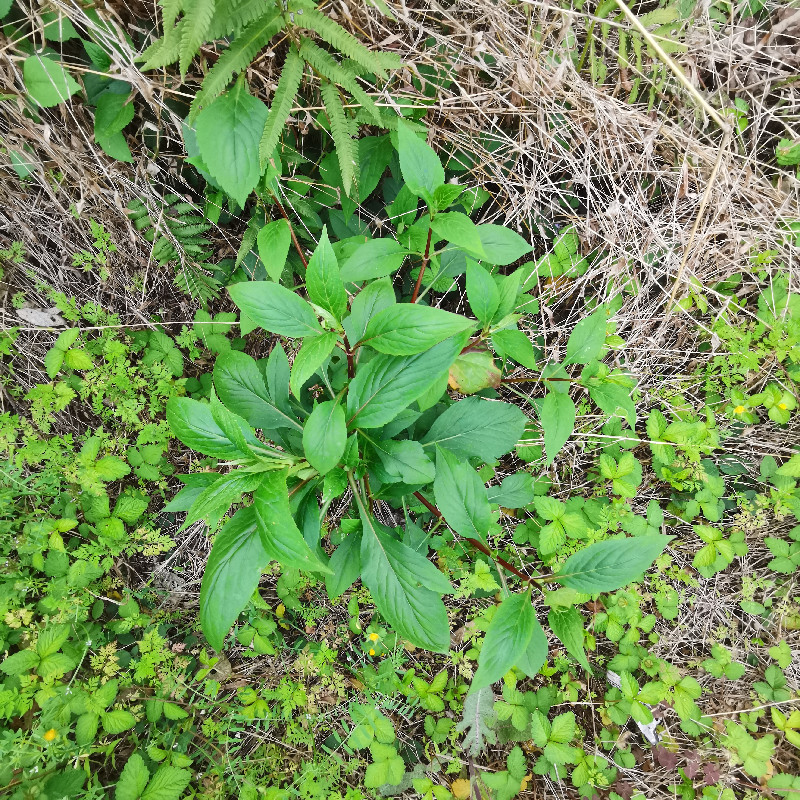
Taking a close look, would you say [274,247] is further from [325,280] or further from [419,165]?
[419,165]

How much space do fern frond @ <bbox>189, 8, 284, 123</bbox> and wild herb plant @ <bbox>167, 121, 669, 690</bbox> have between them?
50 centimetres

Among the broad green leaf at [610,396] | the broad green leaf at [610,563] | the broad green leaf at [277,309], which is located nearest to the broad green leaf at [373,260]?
the broad green leaf at [277,309]

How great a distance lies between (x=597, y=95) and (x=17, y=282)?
3.00 metres

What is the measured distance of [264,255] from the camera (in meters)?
1.63

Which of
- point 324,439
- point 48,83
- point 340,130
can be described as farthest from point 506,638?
point 48,83

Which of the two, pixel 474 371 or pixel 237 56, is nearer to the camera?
pixel 237 56

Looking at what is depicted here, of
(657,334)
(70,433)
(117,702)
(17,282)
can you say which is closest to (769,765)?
(657,334)

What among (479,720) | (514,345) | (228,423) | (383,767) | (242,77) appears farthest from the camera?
(479,720)

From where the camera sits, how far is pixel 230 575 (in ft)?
3.96

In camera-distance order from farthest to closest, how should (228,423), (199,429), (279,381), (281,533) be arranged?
1. (279,381)
2. (199,429)
3. (228,423)
4. (281,533)

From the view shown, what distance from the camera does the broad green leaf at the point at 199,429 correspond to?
4.22 ft

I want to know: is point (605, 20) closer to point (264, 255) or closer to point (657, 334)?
point (657, 334)

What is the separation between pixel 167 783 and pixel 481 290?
2591 mm

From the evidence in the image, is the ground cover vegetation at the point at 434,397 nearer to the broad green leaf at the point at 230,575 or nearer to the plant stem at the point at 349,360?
the plant stem at the point at 349,360
